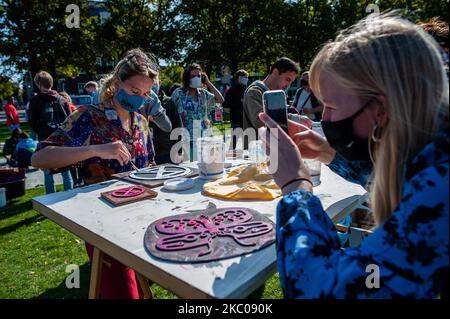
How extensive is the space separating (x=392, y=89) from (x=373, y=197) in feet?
1.05

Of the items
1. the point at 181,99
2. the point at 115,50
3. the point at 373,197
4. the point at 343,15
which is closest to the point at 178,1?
the point at 115,50

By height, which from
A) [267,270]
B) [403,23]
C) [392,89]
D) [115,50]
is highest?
[115,50]

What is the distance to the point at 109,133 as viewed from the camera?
2.27 m

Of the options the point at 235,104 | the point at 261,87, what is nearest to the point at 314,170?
the point at 261,87

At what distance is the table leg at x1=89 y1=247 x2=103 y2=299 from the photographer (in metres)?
1.49

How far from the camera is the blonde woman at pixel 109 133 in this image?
6.41 ft

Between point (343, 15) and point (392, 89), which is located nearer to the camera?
point (392, 89)

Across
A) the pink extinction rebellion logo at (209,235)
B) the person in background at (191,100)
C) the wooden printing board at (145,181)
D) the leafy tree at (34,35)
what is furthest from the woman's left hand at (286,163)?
the leafy tree at (34,35)

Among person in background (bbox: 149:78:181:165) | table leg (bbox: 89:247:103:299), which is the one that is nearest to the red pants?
table leg (bbox: 89:247:103:299)

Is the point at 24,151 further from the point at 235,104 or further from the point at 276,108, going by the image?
the point at 276,108

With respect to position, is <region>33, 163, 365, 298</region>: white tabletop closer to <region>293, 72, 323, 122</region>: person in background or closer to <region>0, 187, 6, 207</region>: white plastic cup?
<region>0, 187, 6, 207</region>: white plastic cup

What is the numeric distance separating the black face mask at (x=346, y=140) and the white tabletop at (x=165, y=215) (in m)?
0.41

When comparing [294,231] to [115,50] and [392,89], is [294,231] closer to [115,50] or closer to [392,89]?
[392,89]

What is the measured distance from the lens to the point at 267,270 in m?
0.97
